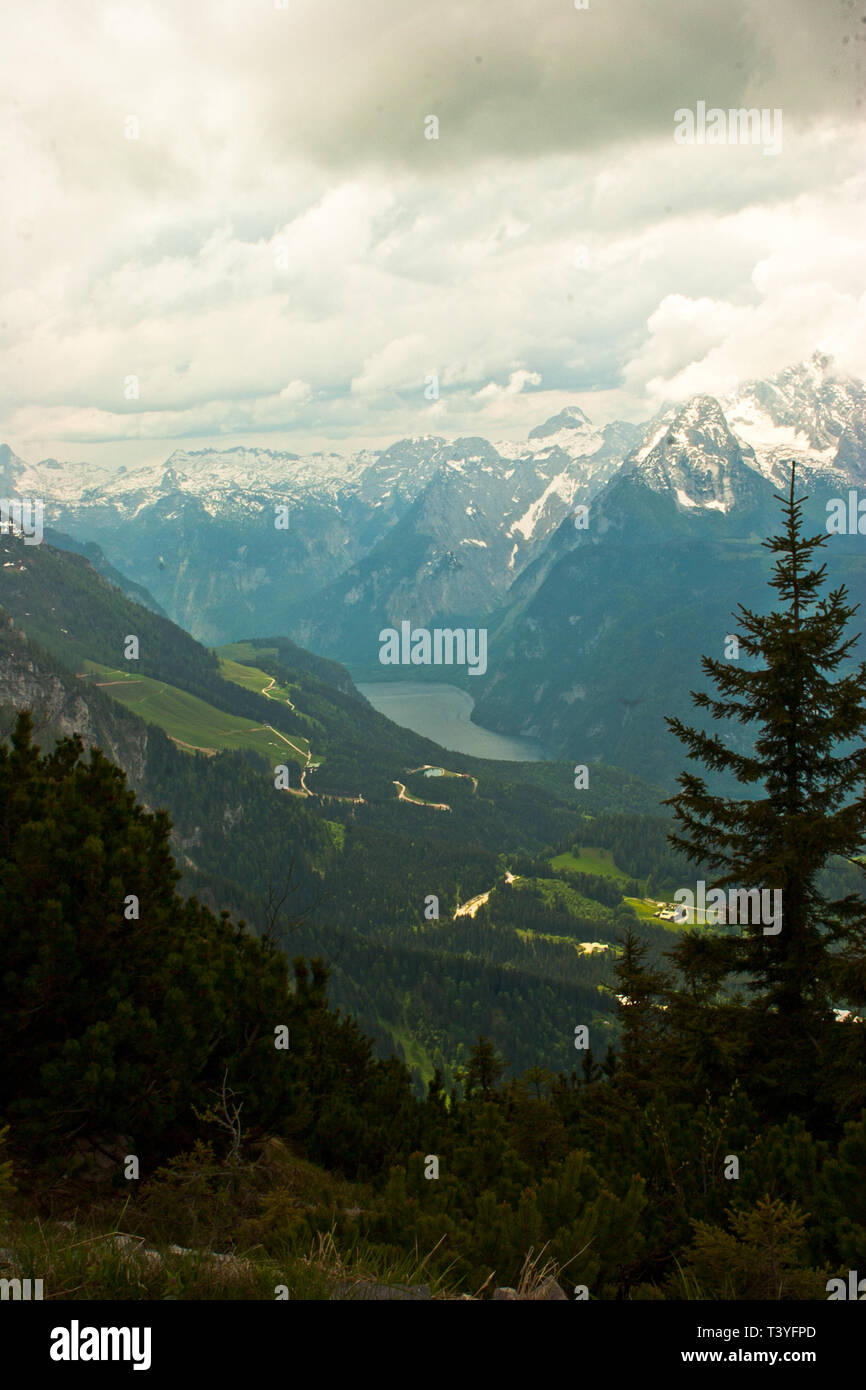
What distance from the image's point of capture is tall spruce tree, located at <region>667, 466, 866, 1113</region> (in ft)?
50.6

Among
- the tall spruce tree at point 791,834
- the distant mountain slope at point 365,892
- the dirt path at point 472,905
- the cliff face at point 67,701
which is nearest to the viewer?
the tall spruce tree at point 791,834

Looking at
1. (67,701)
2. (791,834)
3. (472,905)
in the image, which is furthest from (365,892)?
(791,834)

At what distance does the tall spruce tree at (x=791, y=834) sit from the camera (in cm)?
1544

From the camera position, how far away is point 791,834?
15.8m

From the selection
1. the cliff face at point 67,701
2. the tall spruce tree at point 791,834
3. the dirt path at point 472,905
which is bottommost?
the dirt path at point 472,905

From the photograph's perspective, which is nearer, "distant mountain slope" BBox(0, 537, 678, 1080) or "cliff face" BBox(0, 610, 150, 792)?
"distant mountain slope" BBox(0, 537, 678, 1080)

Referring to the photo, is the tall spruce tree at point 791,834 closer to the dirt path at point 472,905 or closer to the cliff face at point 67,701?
the dirt path at point 472,905

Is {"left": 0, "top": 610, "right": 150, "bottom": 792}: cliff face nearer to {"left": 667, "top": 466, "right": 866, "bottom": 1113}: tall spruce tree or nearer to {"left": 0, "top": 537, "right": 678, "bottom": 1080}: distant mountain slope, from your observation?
Answer: {"left": 0, "top": 537, "right": 678, "bottom": 1080}: distant mountain slope

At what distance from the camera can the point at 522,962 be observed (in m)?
140

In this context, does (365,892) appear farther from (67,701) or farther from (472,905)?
(67,701)

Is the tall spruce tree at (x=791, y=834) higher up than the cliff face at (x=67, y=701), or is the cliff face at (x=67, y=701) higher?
the cliff face at (x=67, y=701)

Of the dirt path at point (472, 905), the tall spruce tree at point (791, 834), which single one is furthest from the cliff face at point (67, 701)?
the tall spruce tree at point (791, 834)

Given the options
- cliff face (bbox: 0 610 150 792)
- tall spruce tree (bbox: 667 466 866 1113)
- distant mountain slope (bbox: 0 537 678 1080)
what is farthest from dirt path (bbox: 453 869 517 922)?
tall spruce tree (bbox: 667 466 866 1113)
